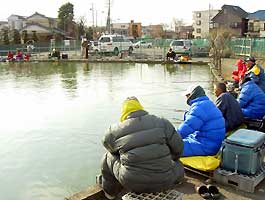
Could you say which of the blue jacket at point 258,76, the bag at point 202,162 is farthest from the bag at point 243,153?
the blue jacket at point 258,76

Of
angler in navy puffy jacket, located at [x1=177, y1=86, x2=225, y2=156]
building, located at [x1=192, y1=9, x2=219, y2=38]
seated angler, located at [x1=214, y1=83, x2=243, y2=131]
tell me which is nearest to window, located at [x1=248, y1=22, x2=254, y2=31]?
building, located at [x1=192, y1=9, x2=219, y2=38]

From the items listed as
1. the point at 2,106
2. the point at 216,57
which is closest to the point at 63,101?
the point at 2,106

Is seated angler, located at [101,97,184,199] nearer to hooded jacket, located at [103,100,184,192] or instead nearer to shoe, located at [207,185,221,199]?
hooded jacket, located at [103,100,184,192]

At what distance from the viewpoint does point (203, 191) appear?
11.2 ft

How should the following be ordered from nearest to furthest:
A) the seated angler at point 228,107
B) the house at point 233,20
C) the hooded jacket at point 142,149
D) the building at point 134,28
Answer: the hooded jacket at point 142,149 < the seated angler at point 228,107 < the house at point 233,20 < the building at point 134,28

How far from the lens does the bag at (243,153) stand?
11.4 ft

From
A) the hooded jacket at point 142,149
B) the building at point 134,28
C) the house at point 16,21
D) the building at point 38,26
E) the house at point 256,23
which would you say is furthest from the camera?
the building at point 134,28

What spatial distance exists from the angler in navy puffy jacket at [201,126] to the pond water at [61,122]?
5.03 ft

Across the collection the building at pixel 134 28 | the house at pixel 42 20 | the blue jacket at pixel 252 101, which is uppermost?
the house at pixel 42 20

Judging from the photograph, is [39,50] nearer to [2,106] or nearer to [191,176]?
[2,106]

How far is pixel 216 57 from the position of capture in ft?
55.6

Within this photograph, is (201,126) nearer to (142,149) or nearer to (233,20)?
(142,149)

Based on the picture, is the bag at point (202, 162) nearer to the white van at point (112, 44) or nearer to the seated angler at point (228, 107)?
the seated angler at point (228, 107)

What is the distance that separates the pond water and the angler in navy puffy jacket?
1532 millimetres
